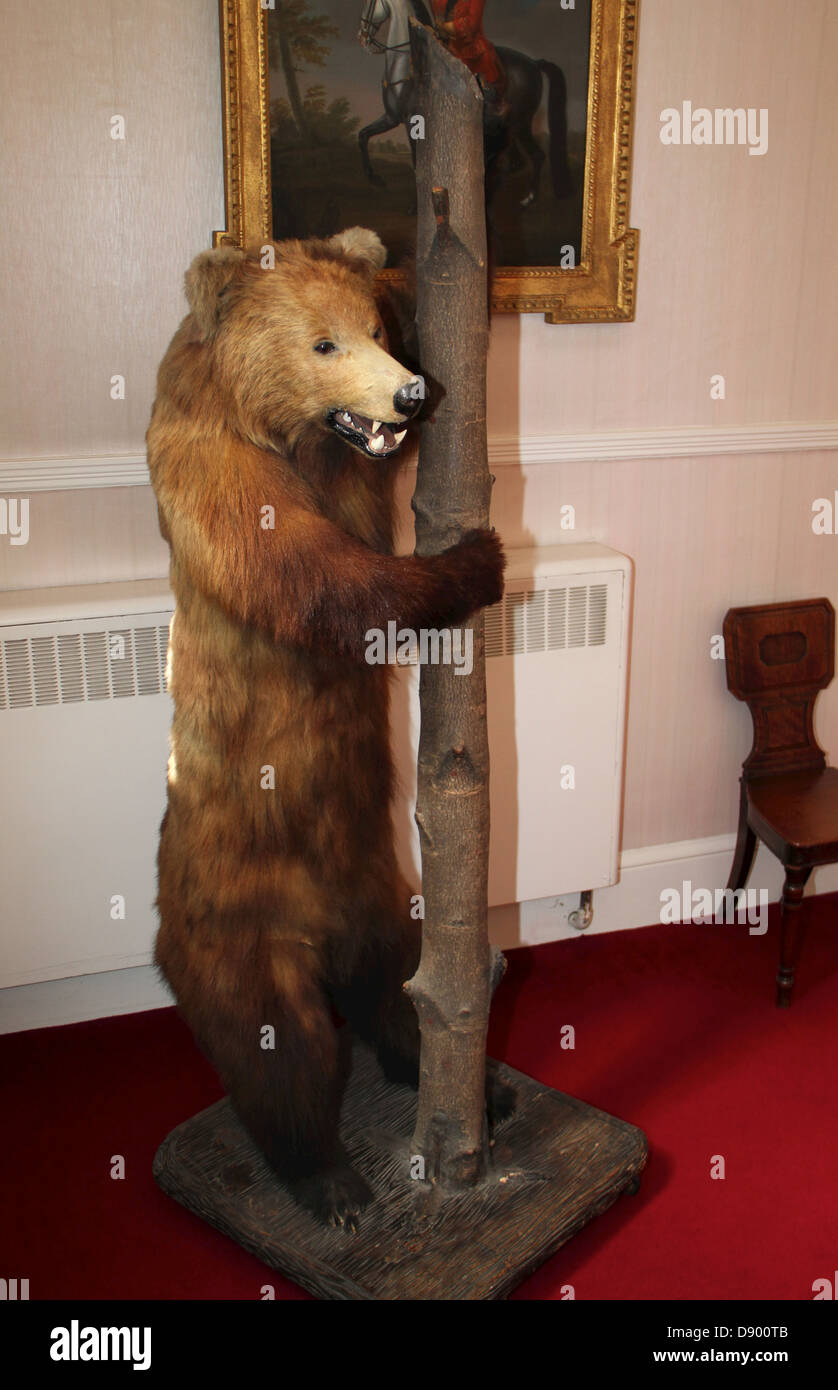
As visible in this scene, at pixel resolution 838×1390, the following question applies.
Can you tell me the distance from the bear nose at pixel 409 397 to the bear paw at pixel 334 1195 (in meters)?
1.32

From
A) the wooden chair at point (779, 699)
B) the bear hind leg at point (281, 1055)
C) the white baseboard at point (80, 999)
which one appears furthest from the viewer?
the wooden chair at point (779, 699)

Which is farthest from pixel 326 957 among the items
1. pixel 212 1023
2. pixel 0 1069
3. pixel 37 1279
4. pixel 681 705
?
pixel 681 705

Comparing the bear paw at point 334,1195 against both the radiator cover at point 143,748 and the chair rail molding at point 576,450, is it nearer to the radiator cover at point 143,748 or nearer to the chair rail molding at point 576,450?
the radiator cover at point 143,748

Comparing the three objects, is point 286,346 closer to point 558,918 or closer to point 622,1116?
point 622,1116

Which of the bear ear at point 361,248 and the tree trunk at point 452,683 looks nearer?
the tree trunk at point 452,683

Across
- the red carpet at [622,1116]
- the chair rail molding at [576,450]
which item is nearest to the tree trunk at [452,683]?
the red carpet at [622,1116]

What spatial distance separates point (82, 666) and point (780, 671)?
1.76 meters

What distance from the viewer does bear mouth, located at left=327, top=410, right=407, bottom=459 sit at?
74.4 inches

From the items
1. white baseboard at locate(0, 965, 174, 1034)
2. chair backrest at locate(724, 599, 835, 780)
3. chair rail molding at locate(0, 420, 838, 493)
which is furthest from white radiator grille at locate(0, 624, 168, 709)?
chair backrest at locate(724, 599, 835, 780)

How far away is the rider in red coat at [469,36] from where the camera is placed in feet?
8.20

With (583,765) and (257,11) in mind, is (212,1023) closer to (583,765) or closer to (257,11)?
(583,765)

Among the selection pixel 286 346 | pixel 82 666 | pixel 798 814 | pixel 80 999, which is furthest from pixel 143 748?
pixel 798 814

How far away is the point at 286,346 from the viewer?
74.6 inches

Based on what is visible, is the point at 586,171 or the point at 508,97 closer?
the point at 508,97
